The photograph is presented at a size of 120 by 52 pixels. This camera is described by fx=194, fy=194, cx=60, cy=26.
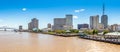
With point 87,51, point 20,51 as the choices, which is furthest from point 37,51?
point 87,51

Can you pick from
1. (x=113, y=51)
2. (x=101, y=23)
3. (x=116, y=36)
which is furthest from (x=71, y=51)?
(x=101, y=23)

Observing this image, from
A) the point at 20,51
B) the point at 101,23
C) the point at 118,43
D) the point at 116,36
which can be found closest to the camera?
the point at 20,51

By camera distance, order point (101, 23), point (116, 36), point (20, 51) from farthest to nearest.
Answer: point (101, 23)
point (116, 36)
point (20, 51)

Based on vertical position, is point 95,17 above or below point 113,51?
above

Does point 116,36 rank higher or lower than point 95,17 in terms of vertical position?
lower

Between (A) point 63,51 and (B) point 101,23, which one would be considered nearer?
(A) point 63,51

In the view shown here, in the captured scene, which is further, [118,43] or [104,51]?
[118,43]

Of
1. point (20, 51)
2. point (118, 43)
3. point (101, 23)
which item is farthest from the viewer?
point (101, 23)

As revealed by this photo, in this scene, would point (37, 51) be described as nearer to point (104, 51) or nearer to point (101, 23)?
point (104, 51)

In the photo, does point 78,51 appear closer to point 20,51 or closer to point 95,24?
point 20,51
